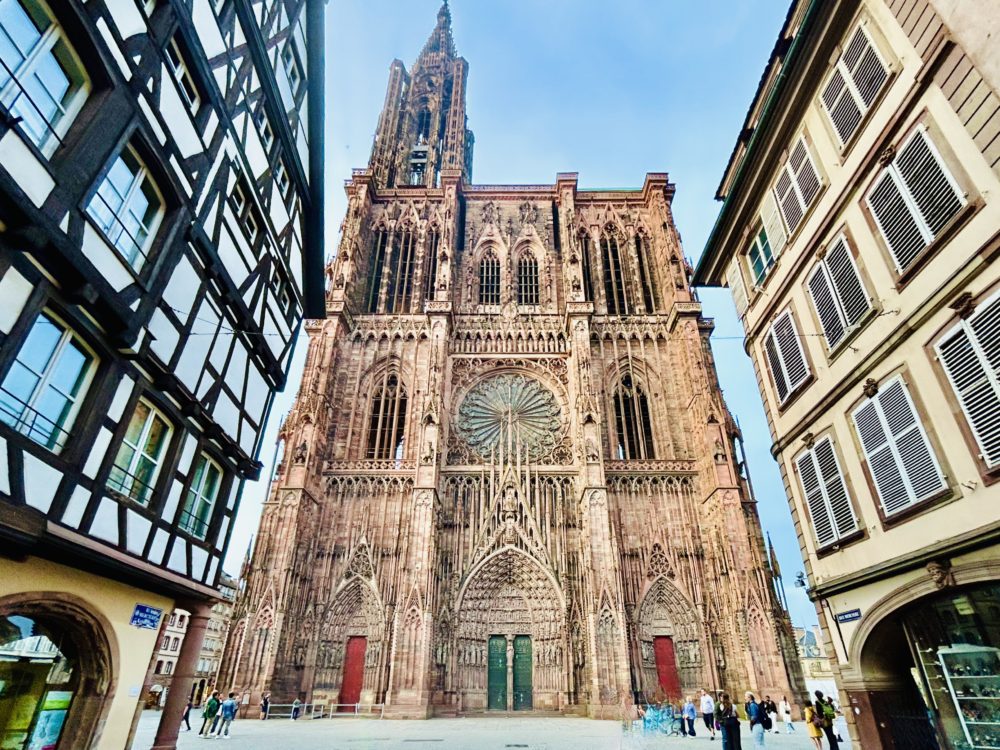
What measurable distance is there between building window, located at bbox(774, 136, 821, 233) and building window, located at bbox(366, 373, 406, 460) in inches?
822

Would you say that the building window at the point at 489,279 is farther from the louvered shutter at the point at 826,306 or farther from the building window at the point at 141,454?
the building window at the point at 141,454

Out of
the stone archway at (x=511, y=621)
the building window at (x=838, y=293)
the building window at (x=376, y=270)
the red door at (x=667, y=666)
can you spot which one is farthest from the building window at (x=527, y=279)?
the building window at (x=838, y=293)

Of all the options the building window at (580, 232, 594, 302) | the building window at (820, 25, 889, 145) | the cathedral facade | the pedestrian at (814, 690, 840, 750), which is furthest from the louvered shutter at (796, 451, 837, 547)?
the building window at (580, 232, 594, 302)

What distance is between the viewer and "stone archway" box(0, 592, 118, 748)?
286 inches

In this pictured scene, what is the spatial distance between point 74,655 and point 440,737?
8.66m

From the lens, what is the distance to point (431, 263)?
113 ft

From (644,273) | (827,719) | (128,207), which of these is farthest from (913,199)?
(644,273)

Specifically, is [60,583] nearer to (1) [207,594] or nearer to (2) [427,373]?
(1) [207,594]

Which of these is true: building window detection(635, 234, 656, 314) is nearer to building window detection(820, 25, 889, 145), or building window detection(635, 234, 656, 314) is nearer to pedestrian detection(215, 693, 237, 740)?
building window detection(820, 25, 889, 145)

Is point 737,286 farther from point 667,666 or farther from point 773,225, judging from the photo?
point 667,666

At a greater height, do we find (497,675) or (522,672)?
(522,672)

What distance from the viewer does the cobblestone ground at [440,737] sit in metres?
11.5

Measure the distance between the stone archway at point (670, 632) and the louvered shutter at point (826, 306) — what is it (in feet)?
57.0

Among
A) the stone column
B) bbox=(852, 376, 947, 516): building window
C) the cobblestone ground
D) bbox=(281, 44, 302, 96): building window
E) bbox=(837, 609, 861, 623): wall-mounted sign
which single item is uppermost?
bbox=(281, 44, 302, 96): building window
